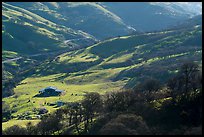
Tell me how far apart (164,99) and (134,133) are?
26.1 m

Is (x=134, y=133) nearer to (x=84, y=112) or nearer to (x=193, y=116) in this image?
(x=193, y=116)

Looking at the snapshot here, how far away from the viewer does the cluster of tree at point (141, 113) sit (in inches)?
3804

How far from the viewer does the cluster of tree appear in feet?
317

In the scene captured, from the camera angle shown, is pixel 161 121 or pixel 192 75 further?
pixel 192 75

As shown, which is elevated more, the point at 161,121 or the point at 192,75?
the point at 192,75

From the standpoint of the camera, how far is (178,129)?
3765 inches

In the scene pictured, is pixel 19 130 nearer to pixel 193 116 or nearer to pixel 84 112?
pixel 84 112

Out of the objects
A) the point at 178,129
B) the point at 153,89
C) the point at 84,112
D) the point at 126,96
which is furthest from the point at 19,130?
the point at 178,129

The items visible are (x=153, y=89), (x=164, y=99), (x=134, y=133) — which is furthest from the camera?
(x=153, y=89)

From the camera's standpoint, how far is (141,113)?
109 meters

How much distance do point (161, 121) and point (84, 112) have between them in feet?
99.1

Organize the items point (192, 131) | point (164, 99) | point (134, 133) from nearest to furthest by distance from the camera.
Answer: point (192, 131) → point (134, 133) → point (164, 99)

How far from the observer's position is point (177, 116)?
104 meters

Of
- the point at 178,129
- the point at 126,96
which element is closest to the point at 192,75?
the point at 126,96
